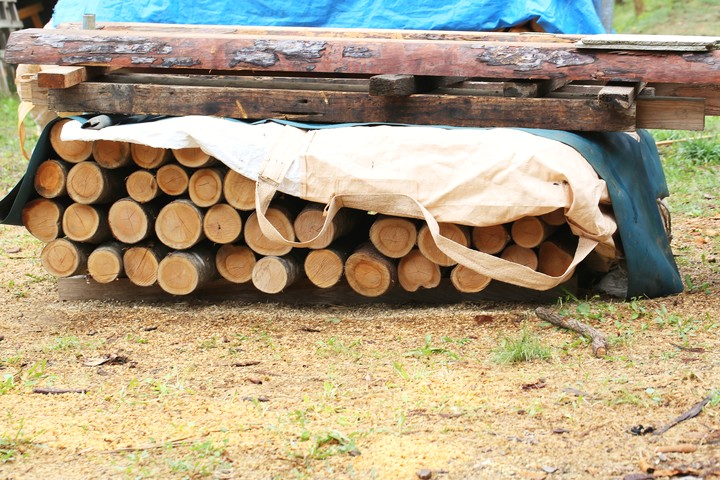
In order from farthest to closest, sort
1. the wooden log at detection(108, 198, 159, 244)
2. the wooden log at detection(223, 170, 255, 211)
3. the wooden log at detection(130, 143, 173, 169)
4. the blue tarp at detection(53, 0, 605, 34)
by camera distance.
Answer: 1. the blue tarp at detection(53, 0, 605, 34)
2. the wooden log at detection(108, 198, 159, 244)
3. the wooden log at detection(130, 143, 173, 169)
4. the wooden log at detection(223, 170, 255, 211)

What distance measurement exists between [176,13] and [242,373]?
501 centimetres

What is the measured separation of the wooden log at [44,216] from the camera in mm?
5168

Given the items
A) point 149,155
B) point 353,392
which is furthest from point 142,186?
point 353,392

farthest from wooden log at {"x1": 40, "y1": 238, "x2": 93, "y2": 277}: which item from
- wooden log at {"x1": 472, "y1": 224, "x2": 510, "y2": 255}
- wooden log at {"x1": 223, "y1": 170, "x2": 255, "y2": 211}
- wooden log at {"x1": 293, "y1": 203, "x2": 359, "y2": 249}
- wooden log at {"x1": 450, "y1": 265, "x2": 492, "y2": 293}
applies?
wooden log at {"x1": 472, "y1": 224, "x2": 510, "y2": 255}

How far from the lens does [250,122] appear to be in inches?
197

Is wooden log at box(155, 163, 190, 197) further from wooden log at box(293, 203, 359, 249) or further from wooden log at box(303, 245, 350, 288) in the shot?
wooden log at box(303, 245, 350, 288)

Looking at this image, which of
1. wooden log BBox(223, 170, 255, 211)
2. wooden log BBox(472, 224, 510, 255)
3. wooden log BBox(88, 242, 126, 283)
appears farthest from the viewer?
wooden log BBox(88, 242, 126, 283)

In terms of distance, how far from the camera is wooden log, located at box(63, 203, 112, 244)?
16.8 feet

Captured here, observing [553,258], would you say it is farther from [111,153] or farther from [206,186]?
[111,153]

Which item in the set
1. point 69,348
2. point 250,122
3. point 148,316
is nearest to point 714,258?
point 250,122

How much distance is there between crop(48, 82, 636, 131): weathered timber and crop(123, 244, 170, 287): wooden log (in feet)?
2.37

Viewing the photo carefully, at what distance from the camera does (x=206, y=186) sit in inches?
193

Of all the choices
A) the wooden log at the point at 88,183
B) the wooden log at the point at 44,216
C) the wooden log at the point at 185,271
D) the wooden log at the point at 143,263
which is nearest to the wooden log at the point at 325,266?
the wooden log at the point at 185,271

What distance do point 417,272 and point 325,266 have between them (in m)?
0.46
